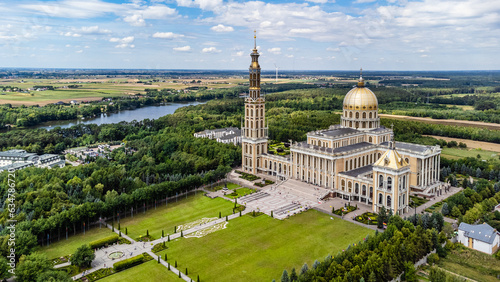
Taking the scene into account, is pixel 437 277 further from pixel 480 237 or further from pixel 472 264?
pixel 480 237

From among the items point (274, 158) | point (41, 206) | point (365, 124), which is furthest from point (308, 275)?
point (365, 124)

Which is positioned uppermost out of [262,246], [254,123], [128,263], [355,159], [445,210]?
[254,123]

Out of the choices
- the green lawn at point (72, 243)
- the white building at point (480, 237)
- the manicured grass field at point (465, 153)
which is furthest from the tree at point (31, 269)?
the manicured grass field at point (465, 153)

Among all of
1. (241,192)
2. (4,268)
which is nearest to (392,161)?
(241,192)

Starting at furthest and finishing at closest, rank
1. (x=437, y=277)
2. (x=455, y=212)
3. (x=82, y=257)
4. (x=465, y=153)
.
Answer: (x=465, y=153)
(x=455, y=212)
(x=82, y=257)
(x=437, y=277)

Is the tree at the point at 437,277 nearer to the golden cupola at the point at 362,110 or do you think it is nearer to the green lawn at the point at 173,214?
the green lawn at the point at 173,214

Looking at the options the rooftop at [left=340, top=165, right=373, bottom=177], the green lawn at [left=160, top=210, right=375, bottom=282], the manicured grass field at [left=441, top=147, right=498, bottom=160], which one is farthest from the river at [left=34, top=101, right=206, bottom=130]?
the manicured grass field at [left=441, top=147, right=498, bottom=160]

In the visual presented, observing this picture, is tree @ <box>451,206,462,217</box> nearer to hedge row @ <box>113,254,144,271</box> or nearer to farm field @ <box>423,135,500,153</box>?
hedge row @ <box>113,254,144,271</box>
